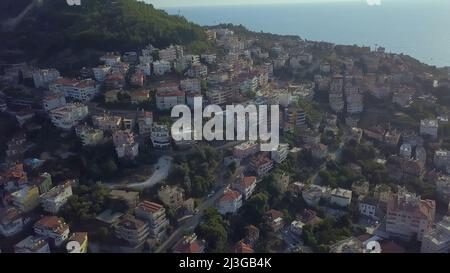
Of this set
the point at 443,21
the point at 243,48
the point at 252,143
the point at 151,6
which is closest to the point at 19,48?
the point at 151,6

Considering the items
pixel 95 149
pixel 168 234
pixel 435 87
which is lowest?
pixel 168 234

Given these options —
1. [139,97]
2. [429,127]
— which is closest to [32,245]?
[139,97]

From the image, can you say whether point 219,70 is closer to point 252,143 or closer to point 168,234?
point 252,143

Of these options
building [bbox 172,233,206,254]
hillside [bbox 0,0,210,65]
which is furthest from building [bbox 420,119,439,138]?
hillside [bbox 0,0,210,65]

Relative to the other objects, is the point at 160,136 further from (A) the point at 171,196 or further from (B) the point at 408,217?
(B) the point at 408,217

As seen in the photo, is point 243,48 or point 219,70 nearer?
point 219,70
